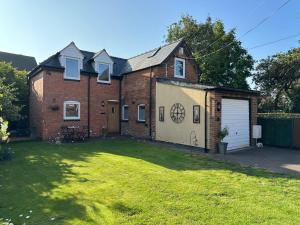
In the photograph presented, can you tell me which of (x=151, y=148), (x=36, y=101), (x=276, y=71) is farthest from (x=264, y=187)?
(x=276, y=71)

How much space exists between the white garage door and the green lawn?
3901mm

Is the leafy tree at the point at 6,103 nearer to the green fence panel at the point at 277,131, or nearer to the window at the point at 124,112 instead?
the window at the point at 124,112

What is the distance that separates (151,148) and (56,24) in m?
9.64

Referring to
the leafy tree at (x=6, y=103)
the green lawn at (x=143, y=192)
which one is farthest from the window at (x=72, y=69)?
the green lawn at (x=143, y=192)

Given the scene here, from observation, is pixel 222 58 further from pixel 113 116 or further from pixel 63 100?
pixel 63 100

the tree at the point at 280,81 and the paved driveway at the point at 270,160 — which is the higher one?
the tree at the point at 280,81

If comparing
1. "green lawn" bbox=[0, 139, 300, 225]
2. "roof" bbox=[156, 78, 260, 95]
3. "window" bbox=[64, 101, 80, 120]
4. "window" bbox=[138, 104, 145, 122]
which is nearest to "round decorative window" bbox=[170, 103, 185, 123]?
"roof" bbox=[156, 78, 260, 95]

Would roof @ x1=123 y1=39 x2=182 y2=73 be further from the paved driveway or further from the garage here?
the paved driveway

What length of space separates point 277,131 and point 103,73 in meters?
13.6

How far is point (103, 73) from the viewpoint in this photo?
20297mm

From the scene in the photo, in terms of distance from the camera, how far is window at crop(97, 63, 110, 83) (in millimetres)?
20047

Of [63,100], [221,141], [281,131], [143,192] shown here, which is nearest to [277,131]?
[281,131]

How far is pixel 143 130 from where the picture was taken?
18.6 meters

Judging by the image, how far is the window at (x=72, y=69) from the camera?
18234mm
